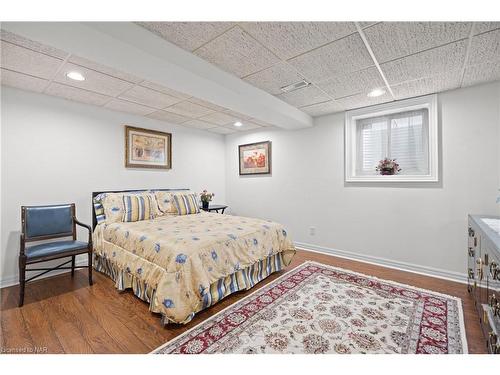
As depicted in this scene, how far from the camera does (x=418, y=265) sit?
3.03 metres

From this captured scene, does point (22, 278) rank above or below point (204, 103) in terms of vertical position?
below

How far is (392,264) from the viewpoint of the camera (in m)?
3.20

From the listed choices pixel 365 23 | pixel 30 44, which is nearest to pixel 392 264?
pixel 365 23

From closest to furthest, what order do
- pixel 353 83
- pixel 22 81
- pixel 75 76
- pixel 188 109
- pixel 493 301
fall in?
pixel 493 301 < pixel 75 76 < pixel 22 81 < pixel 353 83 < pixel 188 109

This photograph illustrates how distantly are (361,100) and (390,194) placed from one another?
1.37 m

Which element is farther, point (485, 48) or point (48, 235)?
point (48, 235)

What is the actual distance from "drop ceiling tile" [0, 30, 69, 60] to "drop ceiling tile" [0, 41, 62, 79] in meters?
0.06

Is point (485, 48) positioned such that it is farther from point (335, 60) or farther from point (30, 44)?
point (30, 44)

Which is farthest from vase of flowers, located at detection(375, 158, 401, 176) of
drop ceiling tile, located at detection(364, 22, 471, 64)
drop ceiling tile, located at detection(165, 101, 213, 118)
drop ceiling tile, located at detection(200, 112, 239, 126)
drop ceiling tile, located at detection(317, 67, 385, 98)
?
drop ceiling tile, located at detection(165, 101, 213, 118)

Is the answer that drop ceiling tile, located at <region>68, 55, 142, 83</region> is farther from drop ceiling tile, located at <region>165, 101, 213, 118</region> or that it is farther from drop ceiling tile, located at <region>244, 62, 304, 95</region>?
drop ceiling tile, located at <region>244, 62, 304, 95</region>

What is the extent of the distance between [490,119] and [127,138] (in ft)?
15.5

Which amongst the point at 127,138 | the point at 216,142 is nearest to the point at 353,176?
the point at 216,142
